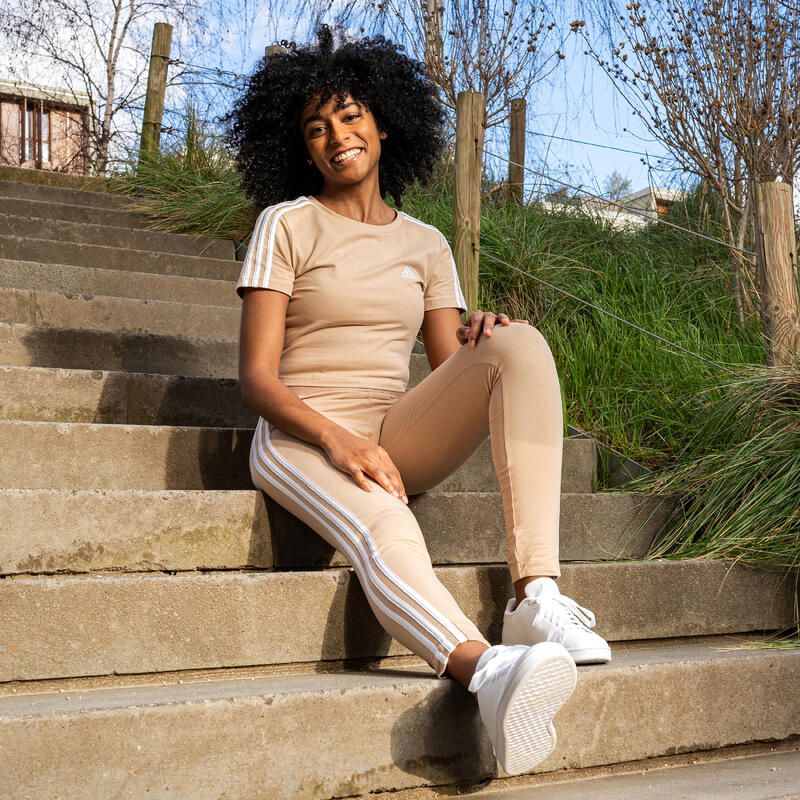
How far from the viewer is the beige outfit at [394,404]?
→ 5.35 ft

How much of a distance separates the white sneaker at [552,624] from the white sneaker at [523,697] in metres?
0.21

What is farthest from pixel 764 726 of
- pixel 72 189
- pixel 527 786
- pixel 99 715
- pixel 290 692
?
pixel 72 189

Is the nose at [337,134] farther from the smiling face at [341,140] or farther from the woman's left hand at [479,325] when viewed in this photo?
the woman's left hand at [479,325]

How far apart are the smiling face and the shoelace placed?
108cm

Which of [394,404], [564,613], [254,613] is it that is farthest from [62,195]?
[564,613]

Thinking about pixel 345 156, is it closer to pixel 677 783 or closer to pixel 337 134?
pixel 337 134

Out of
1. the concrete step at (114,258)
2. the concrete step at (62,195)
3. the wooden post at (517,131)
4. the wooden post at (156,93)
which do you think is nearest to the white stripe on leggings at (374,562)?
the concrete step at (114,258)

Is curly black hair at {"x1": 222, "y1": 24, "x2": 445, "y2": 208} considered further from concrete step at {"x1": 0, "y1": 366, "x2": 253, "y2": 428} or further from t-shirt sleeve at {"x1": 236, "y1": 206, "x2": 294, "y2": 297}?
concrete step at {"x1": 0, "y1": 366, "x2": 253, "y2": 428}

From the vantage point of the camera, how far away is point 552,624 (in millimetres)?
1631

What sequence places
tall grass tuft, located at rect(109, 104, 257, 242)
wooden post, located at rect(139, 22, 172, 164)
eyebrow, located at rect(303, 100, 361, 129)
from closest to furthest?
1. eyebrow, located at rect(303, 100, 361, 129)
2. tall grass tuft, located at rect(109, 104, 257, 242)
3. wooden post, located at rect(139, 22, 172, 164)

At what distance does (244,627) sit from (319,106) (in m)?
1.25

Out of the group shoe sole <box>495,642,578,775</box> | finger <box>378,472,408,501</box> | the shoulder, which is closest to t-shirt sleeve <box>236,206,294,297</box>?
the shoulder

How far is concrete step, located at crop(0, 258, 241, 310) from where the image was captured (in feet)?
10.9

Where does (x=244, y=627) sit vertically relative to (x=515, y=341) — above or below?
below
